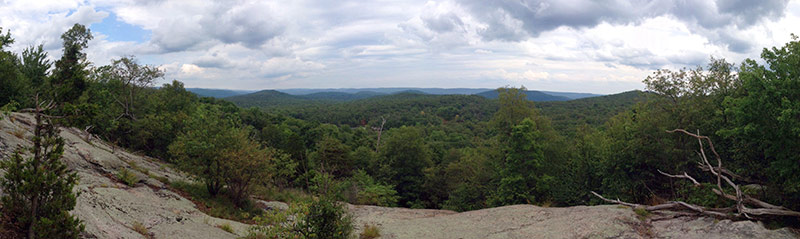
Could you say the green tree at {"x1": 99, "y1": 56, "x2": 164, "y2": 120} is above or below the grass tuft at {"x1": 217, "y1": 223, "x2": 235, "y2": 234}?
above

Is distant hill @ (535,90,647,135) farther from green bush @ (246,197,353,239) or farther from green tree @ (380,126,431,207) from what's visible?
green bush @ (246,197,353,239)

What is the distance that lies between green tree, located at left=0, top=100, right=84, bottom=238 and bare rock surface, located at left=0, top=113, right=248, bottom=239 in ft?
4.08

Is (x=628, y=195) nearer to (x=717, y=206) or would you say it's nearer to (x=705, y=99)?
(x=705, y=99)

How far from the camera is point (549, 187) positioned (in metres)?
23.7

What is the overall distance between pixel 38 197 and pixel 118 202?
17.6 ft

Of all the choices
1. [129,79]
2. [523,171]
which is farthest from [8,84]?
[523,171]

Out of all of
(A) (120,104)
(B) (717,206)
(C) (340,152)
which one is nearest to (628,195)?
(B) (717,206)

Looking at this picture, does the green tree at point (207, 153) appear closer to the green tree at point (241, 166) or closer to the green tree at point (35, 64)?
the green tree at point (241, 166)

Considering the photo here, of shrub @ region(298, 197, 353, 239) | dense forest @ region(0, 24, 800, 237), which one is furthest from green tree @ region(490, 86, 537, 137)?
shrub @ region(298, 197, 353, 239)

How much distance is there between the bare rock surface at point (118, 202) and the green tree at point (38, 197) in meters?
1.24

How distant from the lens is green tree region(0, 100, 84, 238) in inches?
231

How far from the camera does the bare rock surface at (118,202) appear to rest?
8.81 metres

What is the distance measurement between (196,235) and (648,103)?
23.1m

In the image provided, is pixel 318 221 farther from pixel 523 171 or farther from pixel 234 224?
pixel 523 171
